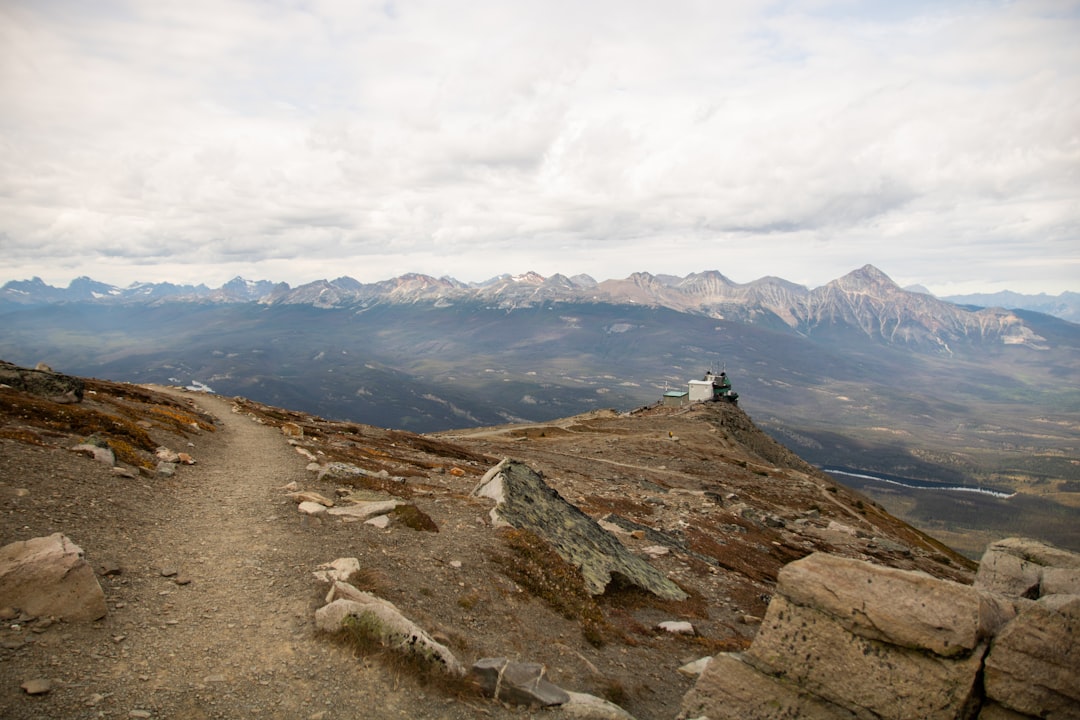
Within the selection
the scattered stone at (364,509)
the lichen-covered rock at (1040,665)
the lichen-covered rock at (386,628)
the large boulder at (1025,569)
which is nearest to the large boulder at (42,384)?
the scattered stone at (364,509)

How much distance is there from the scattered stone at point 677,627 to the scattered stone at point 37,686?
55.1 feet

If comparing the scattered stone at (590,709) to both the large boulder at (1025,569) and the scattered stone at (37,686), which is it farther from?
the large boulder at (1025,569)

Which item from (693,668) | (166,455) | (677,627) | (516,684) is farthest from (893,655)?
(166,455)

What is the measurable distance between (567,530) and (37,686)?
17381 millimetres

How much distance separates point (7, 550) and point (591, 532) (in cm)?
1932

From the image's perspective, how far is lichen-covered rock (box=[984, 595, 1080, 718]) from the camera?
10148 mm

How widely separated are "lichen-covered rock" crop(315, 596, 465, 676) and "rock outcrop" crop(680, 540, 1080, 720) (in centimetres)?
561

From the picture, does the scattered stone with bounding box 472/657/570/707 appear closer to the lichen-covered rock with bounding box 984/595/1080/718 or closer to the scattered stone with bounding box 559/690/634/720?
the scattered stone with bounding box 559/690/634/720

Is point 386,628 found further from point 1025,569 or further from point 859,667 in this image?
point 1025,569

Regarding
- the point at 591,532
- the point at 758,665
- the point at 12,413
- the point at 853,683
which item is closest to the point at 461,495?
the point at 591,532

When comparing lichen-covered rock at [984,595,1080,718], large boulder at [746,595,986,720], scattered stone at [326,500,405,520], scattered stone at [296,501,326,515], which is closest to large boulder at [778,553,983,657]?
large boulder at [746,595,986,720]

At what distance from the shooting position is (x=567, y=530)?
23516 mm

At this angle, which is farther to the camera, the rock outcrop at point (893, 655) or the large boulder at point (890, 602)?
the large boulder at point (890, 602)

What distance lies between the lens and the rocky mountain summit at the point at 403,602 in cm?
1054
